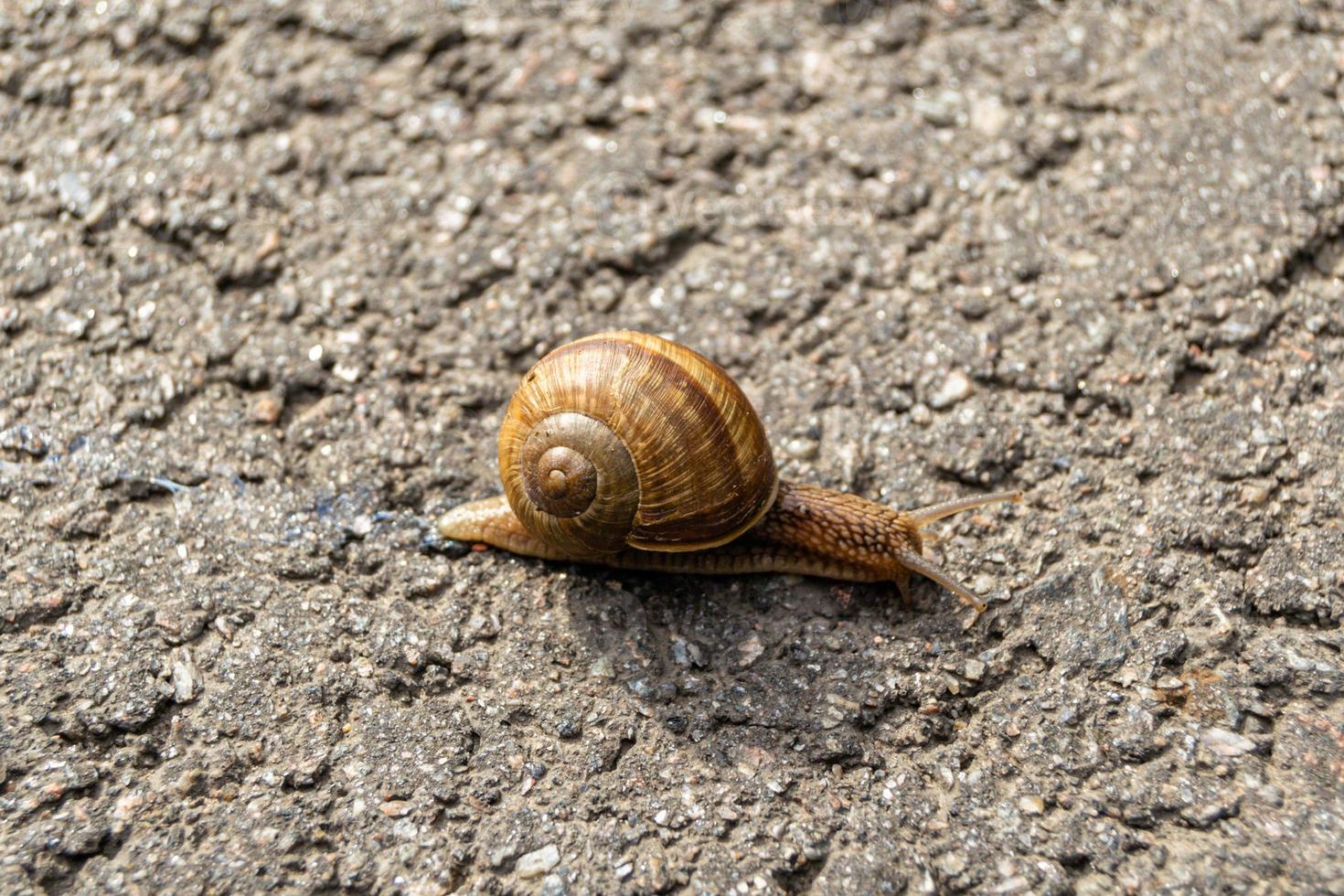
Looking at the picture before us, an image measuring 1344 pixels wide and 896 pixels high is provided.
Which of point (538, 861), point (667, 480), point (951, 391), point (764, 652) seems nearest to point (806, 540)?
point (764, 652)

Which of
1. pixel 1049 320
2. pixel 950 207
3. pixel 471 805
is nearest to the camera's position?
pixel 471 805

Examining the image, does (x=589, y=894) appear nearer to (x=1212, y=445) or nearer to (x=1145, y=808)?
(x=1145, y=808)

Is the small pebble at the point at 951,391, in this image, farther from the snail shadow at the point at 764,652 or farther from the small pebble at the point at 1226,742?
the small pebble at the point at 1226,742

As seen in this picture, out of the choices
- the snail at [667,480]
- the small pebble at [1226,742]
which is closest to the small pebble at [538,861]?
the snail at [667,480]

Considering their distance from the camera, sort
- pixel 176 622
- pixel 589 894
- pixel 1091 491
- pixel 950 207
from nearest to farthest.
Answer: pixel 589 894 → pixel 176 622 → pixel 1091 491 → pixel 950 207

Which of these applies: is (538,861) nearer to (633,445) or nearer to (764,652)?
(764,652)

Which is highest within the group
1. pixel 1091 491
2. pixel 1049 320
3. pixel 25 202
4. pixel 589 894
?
pixel 25 202

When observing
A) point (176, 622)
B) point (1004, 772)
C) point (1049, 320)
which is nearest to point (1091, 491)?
point (1049, 320)

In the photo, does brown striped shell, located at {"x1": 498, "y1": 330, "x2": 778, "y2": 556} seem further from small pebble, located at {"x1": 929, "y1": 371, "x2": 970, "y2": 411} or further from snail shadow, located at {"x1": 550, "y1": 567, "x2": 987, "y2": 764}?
small pebble, located at {"x1": 929, "y1": 371, "x2": 970, "y2": 411}

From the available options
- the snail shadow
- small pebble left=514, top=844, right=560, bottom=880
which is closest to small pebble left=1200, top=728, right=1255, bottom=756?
the snail shadow
